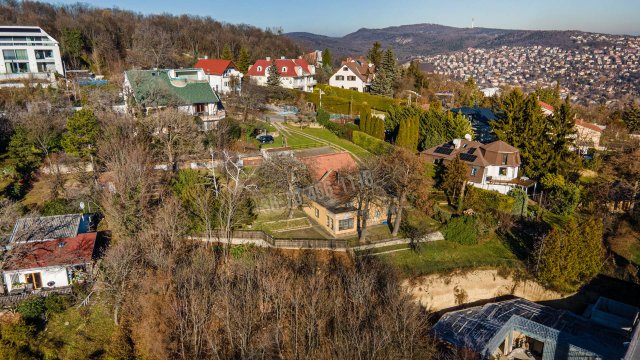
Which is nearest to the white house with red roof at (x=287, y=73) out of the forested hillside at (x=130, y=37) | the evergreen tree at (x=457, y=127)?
the forested hillside at (x=130, y=37)

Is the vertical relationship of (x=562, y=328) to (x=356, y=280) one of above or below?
below

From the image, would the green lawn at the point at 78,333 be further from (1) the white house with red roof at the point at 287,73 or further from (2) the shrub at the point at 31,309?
(1) the white house with red roof at the point at 287,73

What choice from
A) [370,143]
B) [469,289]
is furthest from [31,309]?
[370,143]

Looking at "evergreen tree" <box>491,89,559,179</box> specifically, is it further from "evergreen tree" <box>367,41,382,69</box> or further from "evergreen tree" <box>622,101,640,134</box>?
"evergreen tree" <box>367,41,382,69</box>

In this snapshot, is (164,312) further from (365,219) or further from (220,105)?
(220,105)

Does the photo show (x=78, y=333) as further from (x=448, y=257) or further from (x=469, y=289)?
(x=469, y=289)

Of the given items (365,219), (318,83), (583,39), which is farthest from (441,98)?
(583,39)
